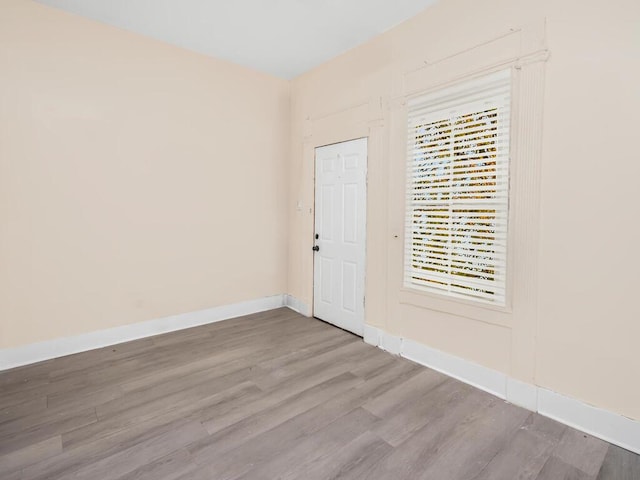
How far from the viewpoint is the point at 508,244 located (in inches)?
95.7

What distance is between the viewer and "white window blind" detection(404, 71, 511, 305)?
248 centimetres

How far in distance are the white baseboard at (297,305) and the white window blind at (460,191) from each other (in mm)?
1688

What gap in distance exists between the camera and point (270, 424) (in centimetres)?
215

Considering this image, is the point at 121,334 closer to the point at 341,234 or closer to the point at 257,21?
the point at 341,234

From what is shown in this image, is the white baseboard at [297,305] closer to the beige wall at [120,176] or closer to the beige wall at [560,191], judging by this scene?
the beige wall at [120,176]

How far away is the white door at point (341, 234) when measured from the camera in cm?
367

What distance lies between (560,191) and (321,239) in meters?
2.60

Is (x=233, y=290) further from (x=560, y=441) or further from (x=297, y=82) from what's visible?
(x=560, y=441)

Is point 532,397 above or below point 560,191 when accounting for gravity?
below

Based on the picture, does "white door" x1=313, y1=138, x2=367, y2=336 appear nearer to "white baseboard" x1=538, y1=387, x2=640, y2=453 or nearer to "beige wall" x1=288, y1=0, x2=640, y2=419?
"beige wall" x1=288, y1=0, x2=640, y2=419

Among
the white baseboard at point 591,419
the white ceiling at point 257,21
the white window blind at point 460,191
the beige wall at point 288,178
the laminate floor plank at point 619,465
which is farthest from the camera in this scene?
the white ceiling at point 257,21

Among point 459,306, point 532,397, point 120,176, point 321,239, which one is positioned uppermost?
point 120,176

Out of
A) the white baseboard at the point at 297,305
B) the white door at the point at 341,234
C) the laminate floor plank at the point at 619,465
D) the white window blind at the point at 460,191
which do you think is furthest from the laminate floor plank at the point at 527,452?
the white baseboard at the point at 297,305

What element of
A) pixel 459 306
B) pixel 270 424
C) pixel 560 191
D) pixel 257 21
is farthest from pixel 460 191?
pixel 257 21
